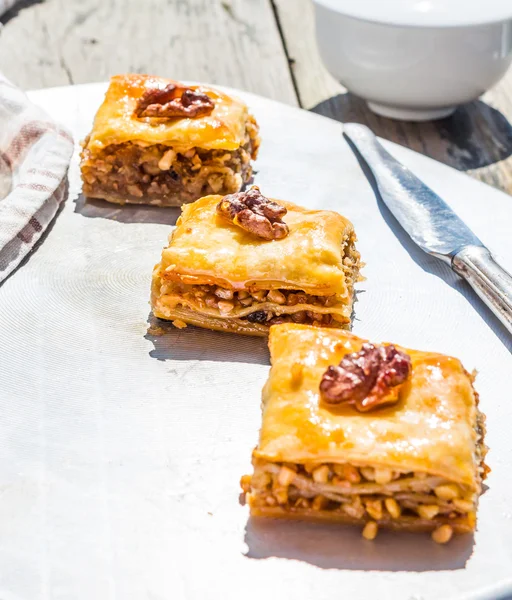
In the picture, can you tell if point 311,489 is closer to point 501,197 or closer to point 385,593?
point 385,593

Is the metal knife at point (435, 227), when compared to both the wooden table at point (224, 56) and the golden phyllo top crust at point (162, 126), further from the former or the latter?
the wooden table at point (224, 56)

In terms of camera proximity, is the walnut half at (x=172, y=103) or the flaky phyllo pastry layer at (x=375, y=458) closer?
the flaky phyllo pastry layer at (x=375, y=458)

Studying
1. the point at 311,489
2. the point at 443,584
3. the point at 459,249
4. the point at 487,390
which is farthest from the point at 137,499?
the point at 459,249

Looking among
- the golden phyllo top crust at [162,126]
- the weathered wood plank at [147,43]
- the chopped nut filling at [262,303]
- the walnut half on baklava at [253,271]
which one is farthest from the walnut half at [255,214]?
the weathered wood plank at [147,43]

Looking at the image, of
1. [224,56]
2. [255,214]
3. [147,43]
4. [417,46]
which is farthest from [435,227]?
[147,43]

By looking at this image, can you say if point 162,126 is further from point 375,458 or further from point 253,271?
point 375,458

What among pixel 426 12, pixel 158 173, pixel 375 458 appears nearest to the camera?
pixel 375 458

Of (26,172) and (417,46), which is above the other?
(417,46)
